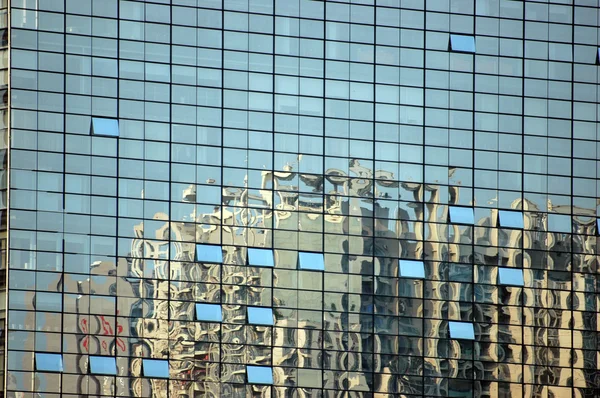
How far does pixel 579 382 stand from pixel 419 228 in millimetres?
9738

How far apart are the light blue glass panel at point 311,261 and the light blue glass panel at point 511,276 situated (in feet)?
26.0

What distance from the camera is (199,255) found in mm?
56844

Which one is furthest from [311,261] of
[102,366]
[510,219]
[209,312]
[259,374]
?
[102,366]

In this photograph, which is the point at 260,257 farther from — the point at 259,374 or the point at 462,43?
the point at 462,43

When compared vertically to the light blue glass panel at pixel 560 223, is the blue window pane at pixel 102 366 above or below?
below

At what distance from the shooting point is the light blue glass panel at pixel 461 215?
59906mm

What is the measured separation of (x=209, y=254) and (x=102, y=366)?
6.28 meters

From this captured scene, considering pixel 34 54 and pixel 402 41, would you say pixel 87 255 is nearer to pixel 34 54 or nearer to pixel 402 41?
pixel 34 54

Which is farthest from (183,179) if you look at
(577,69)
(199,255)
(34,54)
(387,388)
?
(577,69)

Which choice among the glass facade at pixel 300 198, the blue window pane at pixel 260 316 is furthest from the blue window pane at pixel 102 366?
the blue window pane at pixel 260 316

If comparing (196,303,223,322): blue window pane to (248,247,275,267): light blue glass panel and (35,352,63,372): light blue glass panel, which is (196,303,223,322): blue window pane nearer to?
(248,247,275,267): light blue glass panel

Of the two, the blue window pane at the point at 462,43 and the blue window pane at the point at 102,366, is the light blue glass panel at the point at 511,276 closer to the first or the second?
the blue window pane at the point at 462,43

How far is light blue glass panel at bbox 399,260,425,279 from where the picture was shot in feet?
193

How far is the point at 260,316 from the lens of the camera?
5731cm
